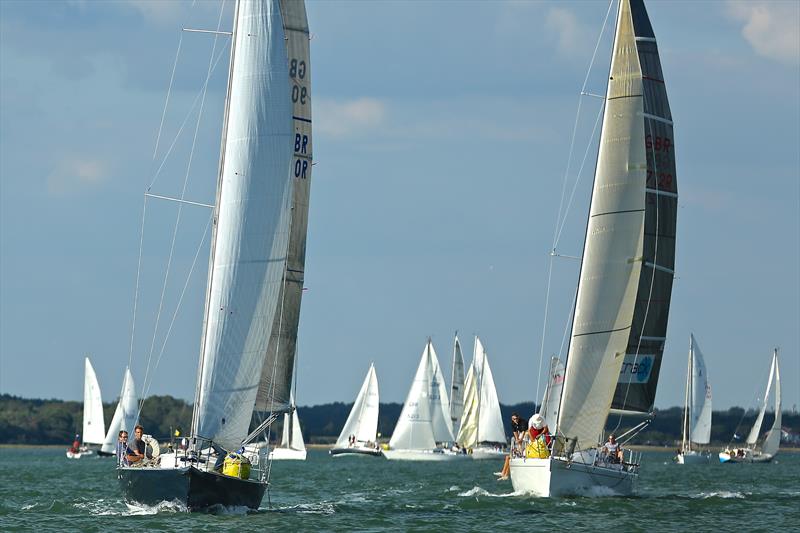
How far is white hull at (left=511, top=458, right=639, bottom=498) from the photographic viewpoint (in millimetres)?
36688

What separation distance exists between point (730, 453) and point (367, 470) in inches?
1281

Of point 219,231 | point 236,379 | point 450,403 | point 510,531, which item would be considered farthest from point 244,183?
point 450,403

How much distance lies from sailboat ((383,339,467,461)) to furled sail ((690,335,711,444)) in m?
16.4

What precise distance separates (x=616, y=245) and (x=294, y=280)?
942cm

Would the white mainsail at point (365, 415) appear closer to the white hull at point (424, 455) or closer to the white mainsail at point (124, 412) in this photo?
the white hull at point (424, 455)

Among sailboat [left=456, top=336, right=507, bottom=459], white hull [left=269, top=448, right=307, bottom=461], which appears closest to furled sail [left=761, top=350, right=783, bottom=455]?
sailboat [left=456, top=336, right=507, bottom=459]

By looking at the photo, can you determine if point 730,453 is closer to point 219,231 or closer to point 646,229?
point 646,229

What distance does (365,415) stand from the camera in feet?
330

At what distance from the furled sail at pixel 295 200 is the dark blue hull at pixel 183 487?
3.44 metres

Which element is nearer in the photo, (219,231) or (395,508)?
(219,231)

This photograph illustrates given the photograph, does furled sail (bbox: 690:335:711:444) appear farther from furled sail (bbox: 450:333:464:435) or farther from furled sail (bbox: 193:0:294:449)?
furled sail (bbox: 193:0:294:449)

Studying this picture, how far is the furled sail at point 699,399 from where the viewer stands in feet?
319

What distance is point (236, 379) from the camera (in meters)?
31.5

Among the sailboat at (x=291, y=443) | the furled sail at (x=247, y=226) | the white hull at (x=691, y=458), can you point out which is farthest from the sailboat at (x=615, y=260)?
the sailboat at (x=291, y=443)
